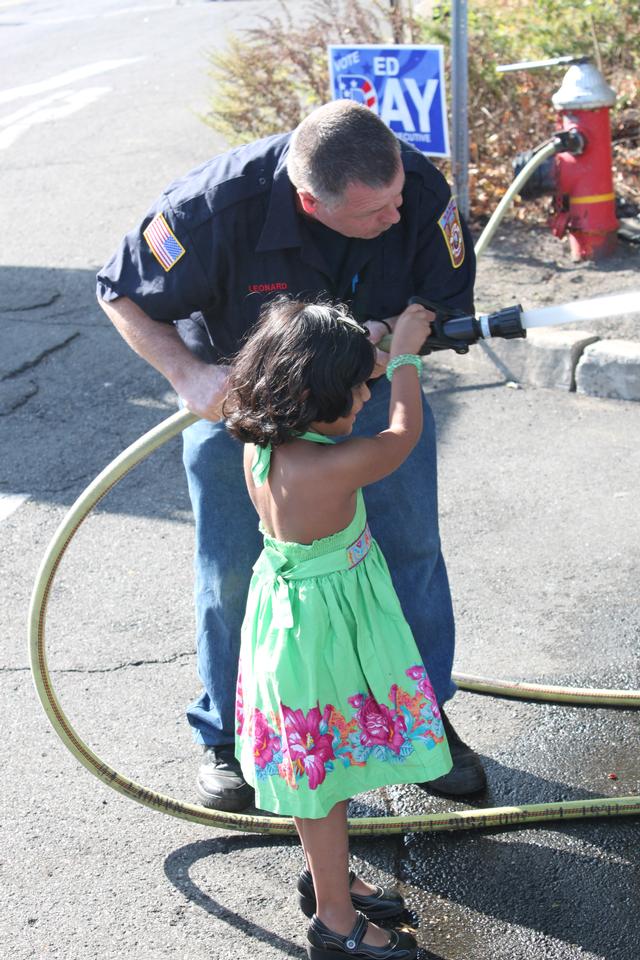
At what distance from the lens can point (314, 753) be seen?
2.40 m

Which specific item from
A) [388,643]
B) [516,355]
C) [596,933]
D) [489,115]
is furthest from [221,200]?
[489,115]

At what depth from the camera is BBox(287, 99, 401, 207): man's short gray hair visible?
240 cm

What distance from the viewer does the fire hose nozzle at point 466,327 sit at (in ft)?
8.11

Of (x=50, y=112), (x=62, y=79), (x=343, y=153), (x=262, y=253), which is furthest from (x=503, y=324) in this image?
A: (x=62, y=79)

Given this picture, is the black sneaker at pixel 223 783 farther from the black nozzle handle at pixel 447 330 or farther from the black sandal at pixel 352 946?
the black nozzle handle at pixel 447 330

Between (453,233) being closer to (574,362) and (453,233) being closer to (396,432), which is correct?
(396,432)

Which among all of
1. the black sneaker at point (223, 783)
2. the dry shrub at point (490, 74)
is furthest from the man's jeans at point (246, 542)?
the dry shrub at point (490, 74)

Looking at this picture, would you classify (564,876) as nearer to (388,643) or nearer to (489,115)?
(388,643)

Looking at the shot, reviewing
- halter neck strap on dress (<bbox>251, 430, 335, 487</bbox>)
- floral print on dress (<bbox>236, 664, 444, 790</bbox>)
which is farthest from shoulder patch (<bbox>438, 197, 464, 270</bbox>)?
floral print on dress (<bbox>236, 664, 444, 790</bbox>)

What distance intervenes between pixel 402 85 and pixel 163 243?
13.0 feet

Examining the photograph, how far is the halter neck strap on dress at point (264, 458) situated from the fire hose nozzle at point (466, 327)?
0.35m

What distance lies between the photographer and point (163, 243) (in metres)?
2.69

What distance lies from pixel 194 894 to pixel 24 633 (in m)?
1.41

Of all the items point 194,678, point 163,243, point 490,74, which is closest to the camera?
point 163,243
